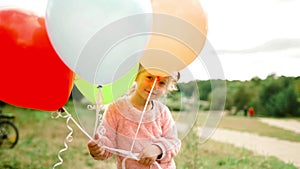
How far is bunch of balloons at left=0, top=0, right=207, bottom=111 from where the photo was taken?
1436 mm

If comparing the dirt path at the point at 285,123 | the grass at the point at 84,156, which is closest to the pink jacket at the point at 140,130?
the grass at the point at 84,156

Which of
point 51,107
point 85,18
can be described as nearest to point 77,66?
point 85,18

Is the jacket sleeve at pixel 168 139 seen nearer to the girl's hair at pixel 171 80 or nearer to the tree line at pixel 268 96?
the girl's hair at pixel 171 80

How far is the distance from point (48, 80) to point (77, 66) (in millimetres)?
157

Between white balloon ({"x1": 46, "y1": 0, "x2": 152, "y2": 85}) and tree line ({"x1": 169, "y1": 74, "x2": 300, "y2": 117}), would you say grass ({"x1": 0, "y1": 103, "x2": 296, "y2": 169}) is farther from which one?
tree line ({"x1": 169, "y1": 74, "x2": 300, "y2": 117})

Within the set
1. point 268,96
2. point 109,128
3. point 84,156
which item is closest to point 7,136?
point 84,156

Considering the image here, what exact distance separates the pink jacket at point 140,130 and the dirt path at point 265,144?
2.69 m

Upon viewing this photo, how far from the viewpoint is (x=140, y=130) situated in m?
1.69

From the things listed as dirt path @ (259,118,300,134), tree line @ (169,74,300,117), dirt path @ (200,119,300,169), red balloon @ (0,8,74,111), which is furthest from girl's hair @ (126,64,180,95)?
tree line @ (169,74,300,117)

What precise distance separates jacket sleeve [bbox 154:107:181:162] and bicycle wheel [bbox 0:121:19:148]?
130 inches

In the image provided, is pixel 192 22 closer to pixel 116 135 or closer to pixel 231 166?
pixel 116 135

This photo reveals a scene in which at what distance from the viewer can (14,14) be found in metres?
1.62

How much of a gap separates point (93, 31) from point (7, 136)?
143 inches

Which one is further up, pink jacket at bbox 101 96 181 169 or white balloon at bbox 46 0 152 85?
white balloon at bbox 46 0 152 85
